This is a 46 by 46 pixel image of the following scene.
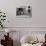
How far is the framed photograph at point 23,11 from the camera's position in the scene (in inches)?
109

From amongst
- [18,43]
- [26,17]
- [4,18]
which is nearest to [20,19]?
[26,17]

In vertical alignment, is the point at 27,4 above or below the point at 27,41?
above

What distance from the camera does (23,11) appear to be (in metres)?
2.77

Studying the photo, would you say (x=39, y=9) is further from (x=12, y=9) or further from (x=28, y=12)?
(x=12, y=9)

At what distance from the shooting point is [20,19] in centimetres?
277

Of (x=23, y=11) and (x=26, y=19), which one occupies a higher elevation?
(x=23, y=11)

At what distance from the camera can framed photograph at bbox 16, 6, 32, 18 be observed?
2.76 meters

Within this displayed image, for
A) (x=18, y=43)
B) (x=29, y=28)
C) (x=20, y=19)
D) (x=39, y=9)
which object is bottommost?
(x=18, y=43)

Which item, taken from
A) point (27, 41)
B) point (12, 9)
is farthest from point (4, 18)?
point (27, 41)

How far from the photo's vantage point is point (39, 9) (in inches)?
109

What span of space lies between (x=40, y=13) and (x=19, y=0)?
52 centimetres

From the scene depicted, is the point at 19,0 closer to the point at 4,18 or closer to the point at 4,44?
the point at 4,18

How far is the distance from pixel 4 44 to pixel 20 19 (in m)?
0.62

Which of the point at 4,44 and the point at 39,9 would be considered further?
the point at 39,9
